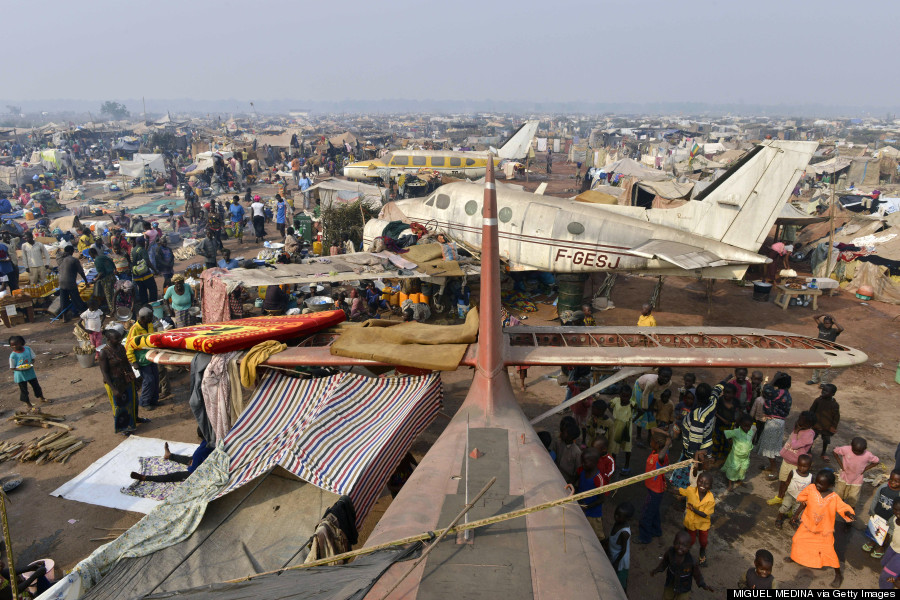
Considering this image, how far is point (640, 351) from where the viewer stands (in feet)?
24.9

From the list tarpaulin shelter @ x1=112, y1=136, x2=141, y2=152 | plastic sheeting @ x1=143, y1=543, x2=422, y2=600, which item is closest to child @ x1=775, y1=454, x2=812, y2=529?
plastic sheeting @ x1=143, y1=543, x2=422, y2=600

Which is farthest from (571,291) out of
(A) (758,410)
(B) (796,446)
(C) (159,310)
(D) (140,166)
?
(D) (140,166)

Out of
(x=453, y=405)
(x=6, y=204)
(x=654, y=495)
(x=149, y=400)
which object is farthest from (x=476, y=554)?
(x=6, y=204)

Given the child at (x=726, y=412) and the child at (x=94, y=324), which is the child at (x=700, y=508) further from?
the child at (x=94, y=324)

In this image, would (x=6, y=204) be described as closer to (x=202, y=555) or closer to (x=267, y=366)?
(x=267, y=366)

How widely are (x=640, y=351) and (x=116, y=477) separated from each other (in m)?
8.51

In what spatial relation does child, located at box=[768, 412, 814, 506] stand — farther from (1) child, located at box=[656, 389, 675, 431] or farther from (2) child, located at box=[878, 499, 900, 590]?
(1) child, located at box=[656, 389, 675, 431]

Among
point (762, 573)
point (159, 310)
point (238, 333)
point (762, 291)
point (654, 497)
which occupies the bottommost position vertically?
point (654, 497)

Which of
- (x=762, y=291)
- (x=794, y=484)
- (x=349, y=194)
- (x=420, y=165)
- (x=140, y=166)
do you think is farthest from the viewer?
(x=420, y=165)

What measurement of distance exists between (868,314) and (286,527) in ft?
59.7

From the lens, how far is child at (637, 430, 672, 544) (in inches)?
265

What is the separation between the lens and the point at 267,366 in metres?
7.38

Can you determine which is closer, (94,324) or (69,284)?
(94,324)

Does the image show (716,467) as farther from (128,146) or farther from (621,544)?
(128,146)
